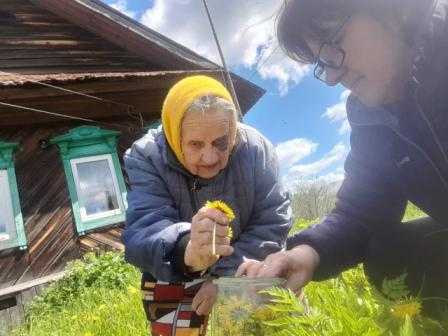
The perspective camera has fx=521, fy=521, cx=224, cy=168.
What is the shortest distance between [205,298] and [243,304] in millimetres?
768

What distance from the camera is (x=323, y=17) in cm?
176

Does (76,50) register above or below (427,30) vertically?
above

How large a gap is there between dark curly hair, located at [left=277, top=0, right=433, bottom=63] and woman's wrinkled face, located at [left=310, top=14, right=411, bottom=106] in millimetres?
29

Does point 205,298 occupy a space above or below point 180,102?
below

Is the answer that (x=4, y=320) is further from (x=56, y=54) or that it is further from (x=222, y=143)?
(x=222, y=143)

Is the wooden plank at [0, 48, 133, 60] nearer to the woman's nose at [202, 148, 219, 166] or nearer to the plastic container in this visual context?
the woman's nose at [202, 148, 219, 166]

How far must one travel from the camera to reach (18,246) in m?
8.57

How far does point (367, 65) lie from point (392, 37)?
12 centimetres

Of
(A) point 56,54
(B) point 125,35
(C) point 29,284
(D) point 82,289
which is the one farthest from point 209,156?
(A) point 56,54

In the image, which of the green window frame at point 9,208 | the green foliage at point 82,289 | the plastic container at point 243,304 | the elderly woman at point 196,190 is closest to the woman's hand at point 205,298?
the elderly woman at point 196,190

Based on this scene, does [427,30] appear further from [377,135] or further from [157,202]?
[157,202]

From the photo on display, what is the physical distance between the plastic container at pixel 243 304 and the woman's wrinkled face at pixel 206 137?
2.96 ft

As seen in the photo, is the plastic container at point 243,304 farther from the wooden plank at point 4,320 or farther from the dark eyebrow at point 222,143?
the wooden plank at point 4,320

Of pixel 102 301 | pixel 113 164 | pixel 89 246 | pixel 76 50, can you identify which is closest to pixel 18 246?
pixel 89 246
